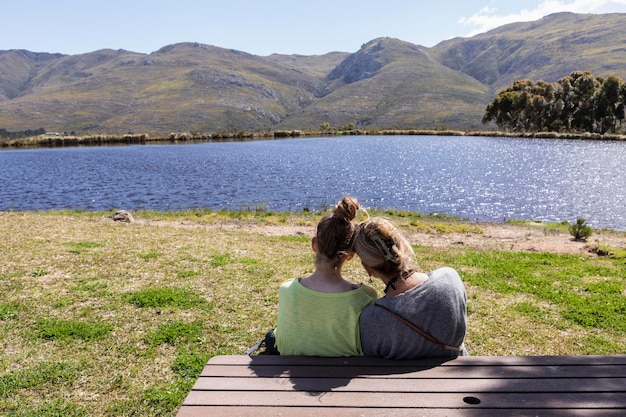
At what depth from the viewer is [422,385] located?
3.39m

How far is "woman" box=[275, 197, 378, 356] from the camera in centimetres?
405

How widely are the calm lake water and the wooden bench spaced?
27.9m

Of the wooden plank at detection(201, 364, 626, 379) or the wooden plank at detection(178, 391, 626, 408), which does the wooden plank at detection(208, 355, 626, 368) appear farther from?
the wooden plank at detection(178, 391, 626, 408)

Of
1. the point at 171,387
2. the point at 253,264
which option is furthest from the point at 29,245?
the point at 171,387

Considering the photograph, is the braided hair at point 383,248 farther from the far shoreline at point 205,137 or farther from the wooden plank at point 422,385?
the far shoreline at point 205,137

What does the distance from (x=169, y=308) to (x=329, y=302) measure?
5390 millimetres

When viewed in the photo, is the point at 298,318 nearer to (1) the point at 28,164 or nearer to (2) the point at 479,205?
(2) the point at 479,205

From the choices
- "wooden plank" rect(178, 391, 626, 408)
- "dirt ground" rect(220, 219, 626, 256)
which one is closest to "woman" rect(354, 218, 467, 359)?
"wooden plank" rect(178, 391, 626, 408)

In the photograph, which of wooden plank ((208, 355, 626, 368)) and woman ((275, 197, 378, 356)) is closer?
wooden plank ((208, 355, 626, 368))

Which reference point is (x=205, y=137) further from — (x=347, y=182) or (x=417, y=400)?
(x=417, y=400)

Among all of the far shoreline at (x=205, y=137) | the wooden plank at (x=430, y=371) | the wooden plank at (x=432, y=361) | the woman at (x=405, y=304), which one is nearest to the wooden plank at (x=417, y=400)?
the wooden plank at (x=430, y=371)

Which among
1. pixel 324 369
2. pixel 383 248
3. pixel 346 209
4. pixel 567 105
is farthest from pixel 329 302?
pixel 567 105

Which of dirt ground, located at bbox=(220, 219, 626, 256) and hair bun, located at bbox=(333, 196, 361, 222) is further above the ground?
hair bun, located at bbox=(333, 196, 361, 222)

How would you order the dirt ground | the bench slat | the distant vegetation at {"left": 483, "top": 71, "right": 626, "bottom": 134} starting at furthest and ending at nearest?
the distant vegetation at {"left": 483, "top": 71, "right": 626, "bottom": 134}
the dirt ground
the bench slat
